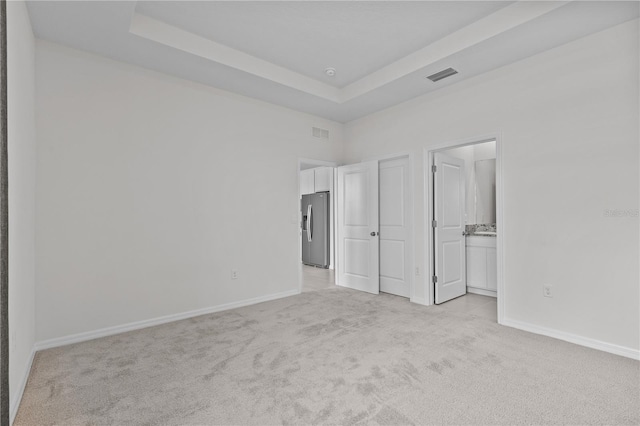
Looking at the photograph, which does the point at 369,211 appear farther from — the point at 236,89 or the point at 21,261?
the point at 21,261

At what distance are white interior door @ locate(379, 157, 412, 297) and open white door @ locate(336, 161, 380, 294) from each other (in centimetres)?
13

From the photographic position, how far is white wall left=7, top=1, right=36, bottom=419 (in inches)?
74.7

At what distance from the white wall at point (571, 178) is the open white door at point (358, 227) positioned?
163 cm

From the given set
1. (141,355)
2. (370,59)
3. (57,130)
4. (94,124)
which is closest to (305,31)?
(370,59)

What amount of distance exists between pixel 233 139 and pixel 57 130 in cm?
176

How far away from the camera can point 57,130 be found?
2947mm

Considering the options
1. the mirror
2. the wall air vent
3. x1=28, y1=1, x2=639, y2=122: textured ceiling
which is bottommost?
the mirror

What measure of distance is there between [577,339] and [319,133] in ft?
13.0

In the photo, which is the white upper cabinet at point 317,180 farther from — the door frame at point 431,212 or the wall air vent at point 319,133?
the door frame at point 431,212

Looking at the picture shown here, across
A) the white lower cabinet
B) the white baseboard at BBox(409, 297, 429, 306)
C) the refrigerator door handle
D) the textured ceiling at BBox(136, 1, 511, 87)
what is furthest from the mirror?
the refrigerator door handle

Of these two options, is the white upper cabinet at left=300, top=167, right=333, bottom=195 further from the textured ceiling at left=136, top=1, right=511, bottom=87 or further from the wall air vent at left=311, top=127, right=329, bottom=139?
the textured ceiling at left=136, top=1, right=511, bottom=87

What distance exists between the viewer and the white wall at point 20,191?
74.7 inches

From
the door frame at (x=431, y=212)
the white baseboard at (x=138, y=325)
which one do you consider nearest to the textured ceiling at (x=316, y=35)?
the door frame at (x=431, y=212)

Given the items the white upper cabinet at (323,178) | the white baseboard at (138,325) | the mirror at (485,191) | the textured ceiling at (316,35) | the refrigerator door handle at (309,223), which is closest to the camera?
the textured ceiling at (316,35)
